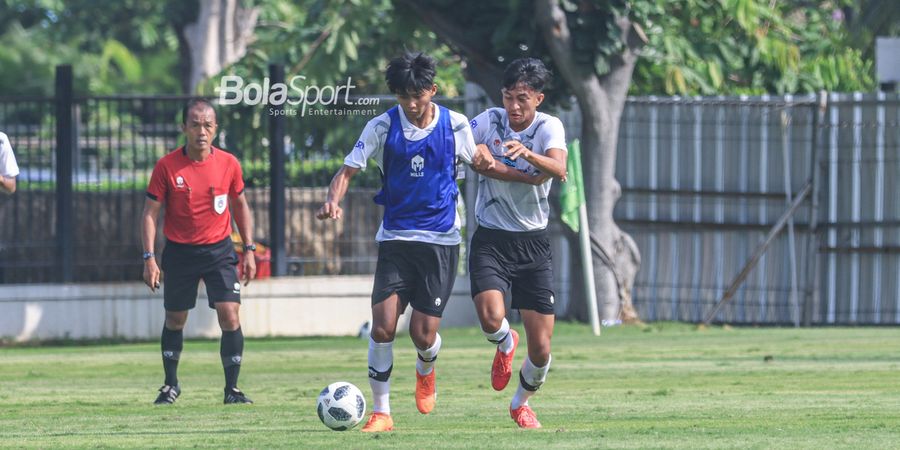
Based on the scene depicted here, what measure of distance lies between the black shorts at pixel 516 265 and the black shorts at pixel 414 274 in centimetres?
28

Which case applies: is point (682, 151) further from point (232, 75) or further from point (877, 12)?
point (232, 75)

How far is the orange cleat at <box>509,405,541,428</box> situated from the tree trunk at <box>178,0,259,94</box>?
77.7ft

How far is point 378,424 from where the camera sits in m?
9.20

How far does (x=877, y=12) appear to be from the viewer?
2105 cm

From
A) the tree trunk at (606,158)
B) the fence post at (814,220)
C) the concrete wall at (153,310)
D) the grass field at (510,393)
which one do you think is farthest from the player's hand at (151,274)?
the fence post at (814,220)

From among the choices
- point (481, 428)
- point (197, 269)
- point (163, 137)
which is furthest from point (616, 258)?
point (481, 428)

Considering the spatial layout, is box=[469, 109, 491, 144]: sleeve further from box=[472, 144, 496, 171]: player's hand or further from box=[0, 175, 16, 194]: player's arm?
box=[0, 175, 16, 194]: player's arm

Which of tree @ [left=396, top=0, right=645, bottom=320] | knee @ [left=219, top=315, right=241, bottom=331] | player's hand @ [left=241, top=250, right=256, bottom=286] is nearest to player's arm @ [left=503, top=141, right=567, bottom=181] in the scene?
player's hand @ [left=241, top=250, right=256, bottom=286]

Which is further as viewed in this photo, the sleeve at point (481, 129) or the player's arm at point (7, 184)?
the player's arm at point (7, 184)

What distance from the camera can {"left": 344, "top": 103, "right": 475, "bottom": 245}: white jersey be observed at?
356 inches

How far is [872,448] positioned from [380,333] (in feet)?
8.86

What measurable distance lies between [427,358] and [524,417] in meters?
0.64

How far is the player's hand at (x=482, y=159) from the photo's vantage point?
356 inches

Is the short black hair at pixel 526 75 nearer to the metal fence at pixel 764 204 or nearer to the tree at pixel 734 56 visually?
the tree at pixel 734 56
